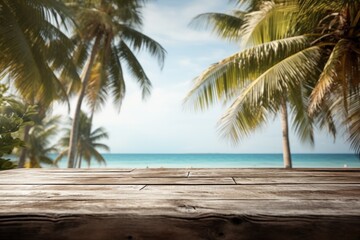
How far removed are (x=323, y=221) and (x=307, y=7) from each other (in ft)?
14.8

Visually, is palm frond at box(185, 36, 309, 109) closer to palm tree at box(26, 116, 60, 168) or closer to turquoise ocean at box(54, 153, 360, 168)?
palm tree at box(26, 116, 60, 168)

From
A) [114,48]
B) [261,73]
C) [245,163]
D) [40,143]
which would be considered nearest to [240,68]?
[261,73]

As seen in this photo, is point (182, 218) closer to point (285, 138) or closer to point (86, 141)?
point (285, 138)

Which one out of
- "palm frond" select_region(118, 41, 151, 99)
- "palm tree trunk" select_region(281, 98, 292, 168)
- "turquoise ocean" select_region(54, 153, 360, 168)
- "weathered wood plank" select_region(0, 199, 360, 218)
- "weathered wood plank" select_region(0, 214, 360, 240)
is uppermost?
"palm frond" select_region(118, 41, 151, 99)

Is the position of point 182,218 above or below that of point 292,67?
below

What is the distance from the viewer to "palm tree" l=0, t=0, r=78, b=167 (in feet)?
16.0

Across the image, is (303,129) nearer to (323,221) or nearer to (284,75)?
(284,75)

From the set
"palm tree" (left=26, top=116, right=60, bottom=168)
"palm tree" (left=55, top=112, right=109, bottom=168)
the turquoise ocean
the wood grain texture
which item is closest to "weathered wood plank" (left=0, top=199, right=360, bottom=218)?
the wood grain texture

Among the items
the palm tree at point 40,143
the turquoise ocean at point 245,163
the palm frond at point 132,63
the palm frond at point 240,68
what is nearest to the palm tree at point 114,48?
the palm frond at point 132,63

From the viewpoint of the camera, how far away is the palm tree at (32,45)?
4.88 meters

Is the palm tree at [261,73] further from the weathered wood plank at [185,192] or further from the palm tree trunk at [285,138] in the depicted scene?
the weathered wood plank at [185,192]

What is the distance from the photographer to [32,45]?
18.5 feet

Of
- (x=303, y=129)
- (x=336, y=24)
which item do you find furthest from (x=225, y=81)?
(x=303, y=129)

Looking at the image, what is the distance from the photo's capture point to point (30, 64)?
504 cm
